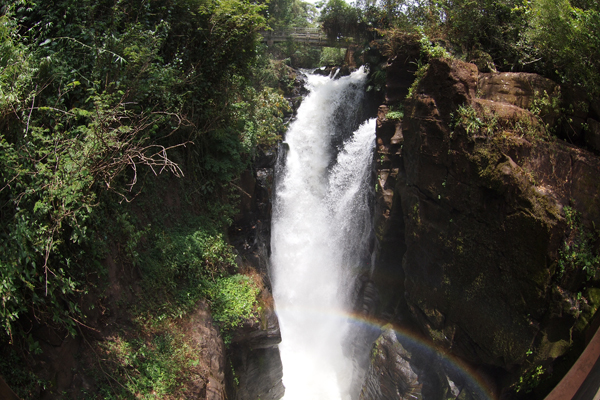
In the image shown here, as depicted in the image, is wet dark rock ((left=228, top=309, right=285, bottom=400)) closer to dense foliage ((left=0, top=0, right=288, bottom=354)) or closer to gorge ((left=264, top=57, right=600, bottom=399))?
dense foliage ((left=0, top=0, right=288, bottom=354))

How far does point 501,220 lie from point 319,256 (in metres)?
7.46

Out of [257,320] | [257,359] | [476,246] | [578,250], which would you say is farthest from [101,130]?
[578,250]

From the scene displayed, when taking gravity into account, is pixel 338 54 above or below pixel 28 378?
above

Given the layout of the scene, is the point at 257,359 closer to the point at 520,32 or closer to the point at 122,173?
the point at 122,173

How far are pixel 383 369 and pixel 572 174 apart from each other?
6.61 metres

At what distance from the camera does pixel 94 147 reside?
4.77 meters

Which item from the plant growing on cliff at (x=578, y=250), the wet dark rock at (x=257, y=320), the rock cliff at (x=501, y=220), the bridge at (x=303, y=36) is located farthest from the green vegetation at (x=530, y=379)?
the bridge at (x=303, y=36)

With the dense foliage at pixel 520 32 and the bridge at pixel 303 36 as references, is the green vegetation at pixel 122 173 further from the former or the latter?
the bridge at pixel 303 36

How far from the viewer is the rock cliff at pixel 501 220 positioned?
5.96 metres

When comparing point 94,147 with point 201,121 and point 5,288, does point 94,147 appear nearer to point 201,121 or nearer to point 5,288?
point 5,288

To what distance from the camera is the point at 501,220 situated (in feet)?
21.4

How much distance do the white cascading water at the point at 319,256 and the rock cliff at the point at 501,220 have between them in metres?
3.65

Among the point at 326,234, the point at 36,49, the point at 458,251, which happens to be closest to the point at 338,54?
the point at 326,234

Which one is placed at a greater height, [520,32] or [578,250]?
[520,32]
